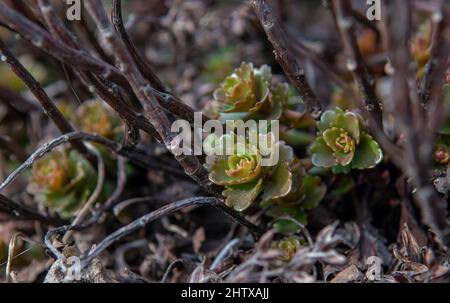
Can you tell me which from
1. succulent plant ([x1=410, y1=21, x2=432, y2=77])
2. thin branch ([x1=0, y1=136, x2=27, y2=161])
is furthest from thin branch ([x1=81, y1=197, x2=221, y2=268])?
succulent plant ([x1=410, y1=21, x2=432, y2=77])

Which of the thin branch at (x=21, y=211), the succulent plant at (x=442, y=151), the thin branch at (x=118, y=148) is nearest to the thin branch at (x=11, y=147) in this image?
the thin branch at (x=21, y=211)

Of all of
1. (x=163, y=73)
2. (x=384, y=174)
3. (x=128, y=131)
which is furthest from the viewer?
(x=163, y=73)

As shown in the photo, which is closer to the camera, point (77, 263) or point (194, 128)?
point (77, 263)

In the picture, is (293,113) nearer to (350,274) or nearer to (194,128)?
(194,128)

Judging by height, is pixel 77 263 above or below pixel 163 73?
below

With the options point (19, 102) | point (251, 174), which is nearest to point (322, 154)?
point (251, 174)

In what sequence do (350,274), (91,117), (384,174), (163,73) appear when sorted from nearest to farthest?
(350,274)
(384,174)
(91,117)
(163,73)

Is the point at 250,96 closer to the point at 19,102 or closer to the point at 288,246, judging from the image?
the point at 288,246

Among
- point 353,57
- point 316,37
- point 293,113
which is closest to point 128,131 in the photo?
point 293,113
